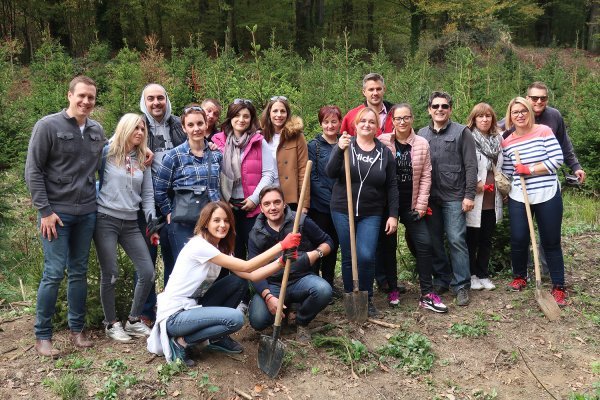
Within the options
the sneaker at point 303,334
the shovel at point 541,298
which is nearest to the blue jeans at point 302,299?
the sneaker at point 303,334

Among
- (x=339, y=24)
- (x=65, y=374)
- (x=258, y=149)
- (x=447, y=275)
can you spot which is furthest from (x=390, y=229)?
(x=339, y=24)

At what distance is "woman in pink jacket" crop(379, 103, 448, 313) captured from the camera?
17.5 feet

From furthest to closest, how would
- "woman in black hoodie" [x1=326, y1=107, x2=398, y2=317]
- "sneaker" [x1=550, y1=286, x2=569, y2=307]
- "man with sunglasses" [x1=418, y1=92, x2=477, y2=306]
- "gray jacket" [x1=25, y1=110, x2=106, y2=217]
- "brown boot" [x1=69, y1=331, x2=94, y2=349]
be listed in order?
"sneaker" [x1=550, y1=286, x2=569, y2=307]
"man with sunglasses" [x1=418, y1=92, x2=477, y2=306]
"woman in black hoodie" [x1=326, y1=107, x2=398, y2=317]
"brown boot" [x1=69, y1=331, x2=94, y2=349]
"gray jacket" [x1=25, y1=110, x2=106, y2=217]

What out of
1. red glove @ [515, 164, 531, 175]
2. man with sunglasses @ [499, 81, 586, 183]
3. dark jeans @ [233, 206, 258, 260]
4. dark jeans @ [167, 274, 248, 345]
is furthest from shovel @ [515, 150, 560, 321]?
dark jeans @ [167, 274, 248, 345]

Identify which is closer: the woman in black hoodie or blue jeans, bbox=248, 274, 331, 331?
blue jeans, bbox=248, 274, 331, 331

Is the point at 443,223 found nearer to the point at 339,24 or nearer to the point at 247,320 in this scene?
the point at 247,320

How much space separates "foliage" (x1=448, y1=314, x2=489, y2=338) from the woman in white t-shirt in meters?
2.06

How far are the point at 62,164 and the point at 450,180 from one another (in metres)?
3.64

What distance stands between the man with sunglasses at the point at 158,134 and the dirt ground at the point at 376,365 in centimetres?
73

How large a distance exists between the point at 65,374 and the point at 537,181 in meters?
4.76

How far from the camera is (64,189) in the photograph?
14.0 ft

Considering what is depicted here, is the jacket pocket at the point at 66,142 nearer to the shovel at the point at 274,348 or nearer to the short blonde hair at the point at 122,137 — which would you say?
the short blonde hair at the point at 122,137

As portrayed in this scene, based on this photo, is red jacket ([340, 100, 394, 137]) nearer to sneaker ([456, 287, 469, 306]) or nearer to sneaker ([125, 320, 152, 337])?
sneaker ([456, 287, 469, 306])

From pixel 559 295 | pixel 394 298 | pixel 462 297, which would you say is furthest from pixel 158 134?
pixel 559 295
